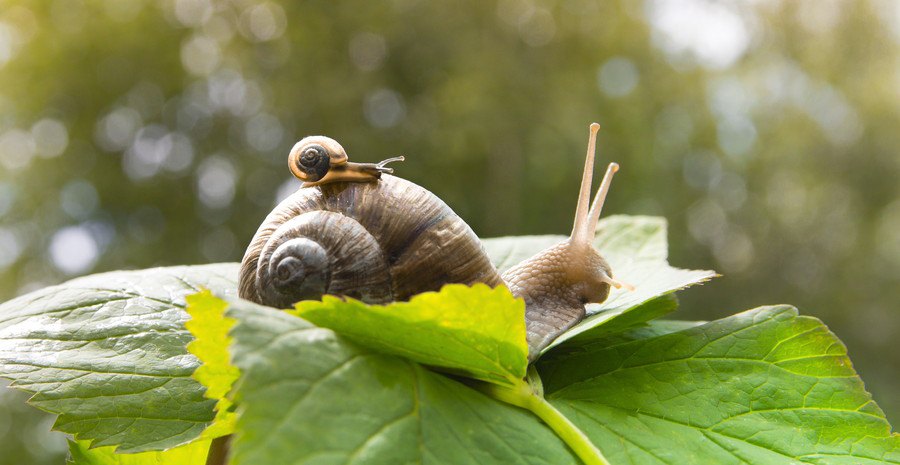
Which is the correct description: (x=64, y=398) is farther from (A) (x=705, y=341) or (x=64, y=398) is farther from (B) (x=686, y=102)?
(B) (x=686, y=102)

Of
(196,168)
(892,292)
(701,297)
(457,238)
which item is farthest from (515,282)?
(892,292)

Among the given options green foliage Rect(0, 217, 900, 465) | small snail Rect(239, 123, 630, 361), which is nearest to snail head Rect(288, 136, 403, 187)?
small snail Rect(239, 123, 630, 361)

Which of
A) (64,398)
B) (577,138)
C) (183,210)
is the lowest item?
(183,210)

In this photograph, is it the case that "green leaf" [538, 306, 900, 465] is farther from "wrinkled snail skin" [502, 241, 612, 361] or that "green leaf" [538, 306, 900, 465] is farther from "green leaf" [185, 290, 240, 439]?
"green leaf" [185, 290, 240, 439]

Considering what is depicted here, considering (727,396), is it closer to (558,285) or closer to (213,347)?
(558,285)

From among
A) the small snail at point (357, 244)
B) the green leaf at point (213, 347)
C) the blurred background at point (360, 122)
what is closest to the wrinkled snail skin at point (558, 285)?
the small snail at point (357, 244)

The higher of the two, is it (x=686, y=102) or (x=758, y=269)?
(x=686, y=102)
